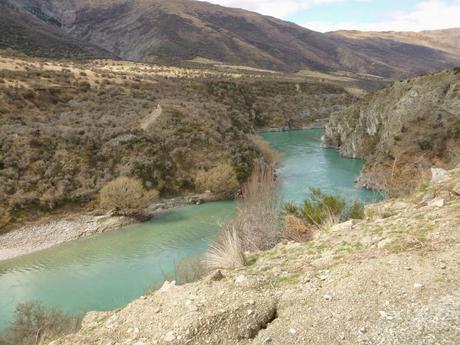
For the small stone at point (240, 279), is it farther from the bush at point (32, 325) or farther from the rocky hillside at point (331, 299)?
the bush at point (32, 325)

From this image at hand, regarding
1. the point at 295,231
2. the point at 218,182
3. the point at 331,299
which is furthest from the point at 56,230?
the point at 331,299

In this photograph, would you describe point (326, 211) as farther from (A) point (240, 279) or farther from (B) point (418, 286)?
(B) point (418, 286)

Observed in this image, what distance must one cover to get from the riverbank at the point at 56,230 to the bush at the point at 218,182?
556 centimetres

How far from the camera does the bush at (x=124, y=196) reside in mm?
35469

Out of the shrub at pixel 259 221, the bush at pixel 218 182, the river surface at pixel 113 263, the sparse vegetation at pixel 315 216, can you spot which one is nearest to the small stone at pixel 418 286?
the sparse vegetation at pixel 315 216

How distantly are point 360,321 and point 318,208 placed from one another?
1280 cm

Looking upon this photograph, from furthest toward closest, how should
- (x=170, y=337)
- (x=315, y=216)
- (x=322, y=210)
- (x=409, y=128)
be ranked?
(x=409, y=128), (x=322, y=210), (x=315, y=216), (x=170, y=337)

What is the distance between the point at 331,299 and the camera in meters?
7.33

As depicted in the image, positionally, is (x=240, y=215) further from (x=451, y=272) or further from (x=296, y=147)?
(x=296, y=147)

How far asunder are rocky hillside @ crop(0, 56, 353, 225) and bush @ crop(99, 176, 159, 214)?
6.60 ft

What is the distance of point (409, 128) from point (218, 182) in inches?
870

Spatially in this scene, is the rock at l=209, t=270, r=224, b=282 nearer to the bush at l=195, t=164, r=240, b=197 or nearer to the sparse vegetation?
the sparse vegetation

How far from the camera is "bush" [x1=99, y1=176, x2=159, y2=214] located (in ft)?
116

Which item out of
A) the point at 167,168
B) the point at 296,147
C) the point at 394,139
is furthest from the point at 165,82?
the point at 394,139
